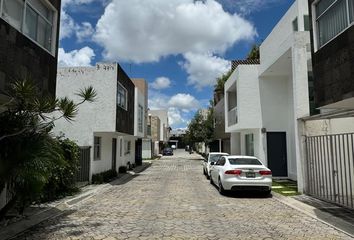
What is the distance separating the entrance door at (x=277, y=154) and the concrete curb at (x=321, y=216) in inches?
288

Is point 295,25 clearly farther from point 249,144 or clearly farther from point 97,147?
point 97,147

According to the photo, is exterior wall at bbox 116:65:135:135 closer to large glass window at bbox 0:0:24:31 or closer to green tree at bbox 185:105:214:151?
large glass window at bbox 0:0:24:31

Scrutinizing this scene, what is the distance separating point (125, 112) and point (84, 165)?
536 cm

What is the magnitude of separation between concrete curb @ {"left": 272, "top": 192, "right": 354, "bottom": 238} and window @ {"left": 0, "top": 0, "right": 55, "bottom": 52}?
9194 millimetres

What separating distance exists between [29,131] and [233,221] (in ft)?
17.9

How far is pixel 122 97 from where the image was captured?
2214 centimetres

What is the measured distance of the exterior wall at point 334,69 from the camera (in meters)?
8.78

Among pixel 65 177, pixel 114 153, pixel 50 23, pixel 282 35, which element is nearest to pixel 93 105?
pixel 65 177

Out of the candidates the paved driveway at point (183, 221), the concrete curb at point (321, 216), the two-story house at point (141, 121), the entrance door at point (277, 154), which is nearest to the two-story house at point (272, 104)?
the entrance door at point (277, 154)

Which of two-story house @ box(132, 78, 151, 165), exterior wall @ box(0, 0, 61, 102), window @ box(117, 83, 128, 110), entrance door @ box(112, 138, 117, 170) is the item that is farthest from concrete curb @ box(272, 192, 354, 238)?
two-story house @ box(132, 78, 151, 165)

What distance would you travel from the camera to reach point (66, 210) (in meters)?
11.0

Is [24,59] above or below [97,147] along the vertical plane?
above

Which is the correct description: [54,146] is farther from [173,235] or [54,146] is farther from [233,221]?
[233,221]

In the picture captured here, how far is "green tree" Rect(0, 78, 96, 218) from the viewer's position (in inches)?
279
